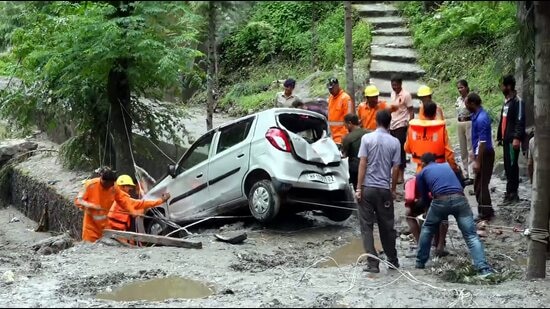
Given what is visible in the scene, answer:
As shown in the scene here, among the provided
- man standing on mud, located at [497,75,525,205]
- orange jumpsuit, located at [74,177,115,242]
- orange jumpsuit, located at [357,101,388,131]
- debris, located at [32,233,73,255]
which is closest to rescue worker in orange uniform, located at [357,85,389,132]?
orange jumpsuit, located at [357,101,388,131]

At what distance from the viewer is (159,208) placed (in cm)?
1246

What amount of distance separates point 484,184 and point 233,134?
3595 millimetres

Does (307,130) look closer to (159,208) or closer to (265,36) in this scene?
(159,208)

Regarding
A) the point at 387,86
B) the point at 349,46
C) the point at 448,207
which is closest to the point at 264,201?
the point at 448,207

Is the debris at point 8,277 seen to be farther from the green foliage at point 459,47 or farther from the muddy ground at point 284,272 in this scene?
the green foliage at point 459,47

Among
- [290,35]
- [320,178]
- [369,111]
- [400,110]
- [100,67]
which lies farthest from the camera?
[290,35]

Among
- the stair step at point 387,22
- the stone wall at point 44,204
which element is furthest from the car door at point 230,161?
the stair step at point 387,22

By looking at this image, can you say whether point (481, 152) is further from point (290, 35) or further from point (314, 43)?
point (290, 35)

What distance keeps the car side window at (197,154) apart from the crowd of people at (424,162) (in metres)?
2.19

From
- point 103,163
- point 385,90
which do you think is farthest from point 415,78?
point 103,163

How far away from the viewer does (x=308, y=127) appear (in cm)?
1130

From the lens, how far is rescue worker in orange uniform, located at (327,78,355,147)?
12660 millimetres

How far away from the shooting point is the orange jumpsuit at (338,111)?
41.6ft

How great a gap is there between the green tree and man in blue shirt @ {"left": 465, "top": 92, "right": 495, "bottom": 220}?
4.19 meters
